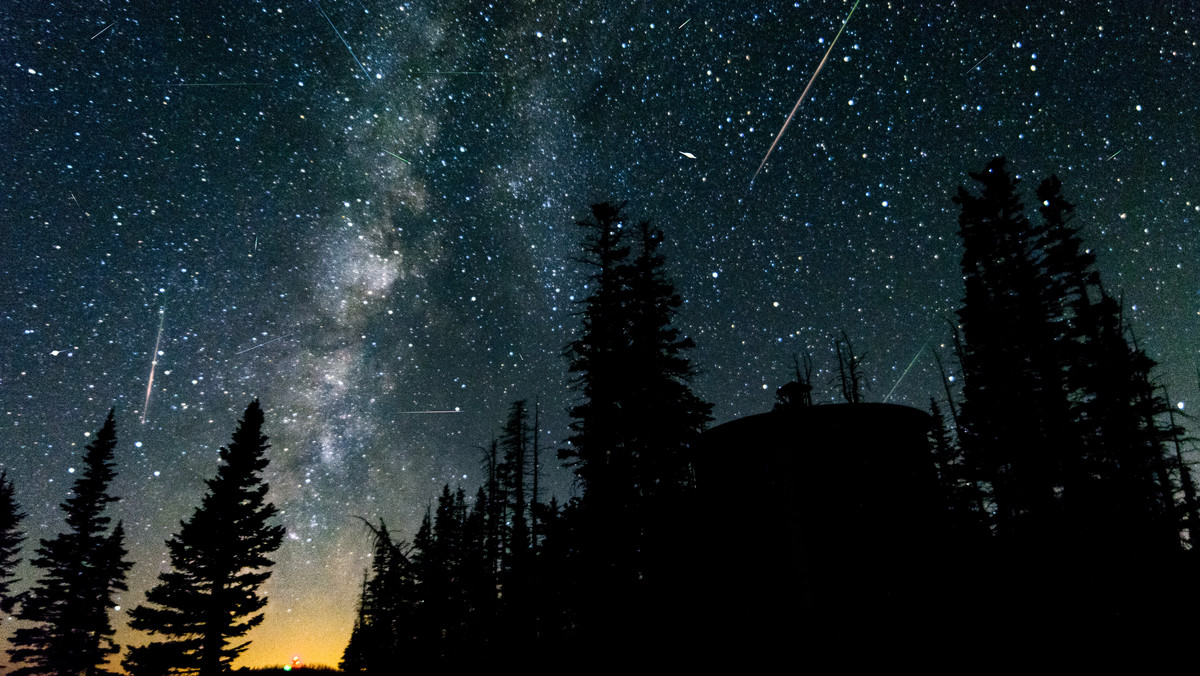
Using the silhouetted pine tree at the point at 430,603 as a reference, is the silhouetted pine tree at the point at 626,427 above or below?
above

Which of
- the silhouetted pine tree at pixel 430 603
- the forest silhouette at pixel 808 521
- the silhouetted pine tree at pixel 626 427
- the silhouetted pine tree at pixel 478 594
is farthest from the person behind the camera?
the silhouetted pine tree at pixel 626 427

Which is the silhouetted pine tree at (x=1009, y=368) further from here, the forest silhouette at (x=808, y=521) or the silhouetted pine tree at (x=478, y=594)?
the silhouetted pine tree at (x=478, y=594)

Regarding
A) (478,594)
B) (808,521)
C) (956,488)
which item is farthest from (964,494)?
(478,594)

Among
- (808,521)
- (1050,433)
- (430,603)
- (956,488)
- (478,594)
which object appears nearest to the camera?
(430,603)

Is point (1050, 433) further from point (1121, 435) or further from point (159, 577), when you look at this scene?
point (159, 577)

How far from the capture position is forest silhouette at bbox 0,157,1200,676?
38.7 feet

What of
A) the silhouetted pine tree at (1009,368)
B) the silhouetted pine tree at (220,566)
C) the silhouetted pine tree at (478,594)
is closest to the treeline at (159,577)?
the silhouetted pine tree at (220,566)

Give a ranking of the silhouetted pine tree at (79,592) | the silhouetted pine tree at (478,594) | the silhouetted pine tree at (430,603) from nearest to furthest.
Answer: the silhouetted pine tree at (430,603) < the silhouetted pine tree at (478,594) < the silhouetted pine tree at (79,592)

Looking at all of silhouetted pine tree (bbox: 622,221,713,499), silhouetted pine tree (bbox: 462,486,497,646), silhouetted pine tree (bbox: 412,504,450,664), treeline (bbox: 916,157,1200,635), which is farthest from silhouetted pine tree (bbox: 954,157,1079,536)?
silhouetted pine tree (bbox: 412,504,450,664)

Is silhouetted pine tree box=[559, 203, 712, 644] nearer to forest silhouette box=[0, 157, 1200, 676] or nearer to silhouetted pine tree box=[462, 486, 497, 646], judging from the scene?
forest silhouette box=[0, 157, 1200, 676]

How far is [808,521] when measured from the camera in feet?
49.7

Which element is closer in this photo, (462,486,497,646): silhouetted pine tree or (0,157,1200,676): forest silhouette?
(462,486,497,646): silhouetted pine tree

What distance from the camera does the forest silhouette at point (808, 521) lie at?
464 inches

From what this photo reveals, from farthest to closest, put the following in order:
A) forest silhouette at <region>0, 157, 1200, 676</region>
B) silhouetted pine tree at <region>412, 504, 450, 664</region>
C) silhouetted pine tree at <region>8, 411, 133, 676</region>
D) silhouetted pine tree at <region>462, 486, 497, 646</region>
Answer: silhouetted pine tree at <region>8, 411, 133, 676</region>, forest silhouette at <region>0, 157, 1200, 676</region>, silhouetted pine tree at <region>462, 486, 497, 646</region>, silhouetted pine tree at <region>412, 504, 450, 664</region>
